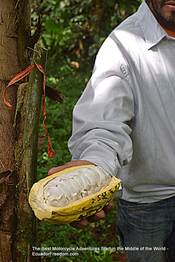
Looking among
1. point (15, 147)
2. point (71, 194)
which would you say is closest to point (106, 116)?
point (71, 194)

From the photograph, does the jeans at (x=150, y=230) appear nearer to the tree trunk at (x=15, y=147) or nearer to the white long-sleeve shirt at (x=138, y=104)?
the white long-sleeve shirt at (x=138, y=104)

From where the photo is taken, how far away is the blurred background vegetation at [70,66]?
3312 mm

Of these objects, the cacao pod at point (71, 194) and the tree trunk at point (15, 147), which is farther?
the tree trunk at point (15, 147)

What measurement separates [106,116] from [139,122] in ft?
0.82

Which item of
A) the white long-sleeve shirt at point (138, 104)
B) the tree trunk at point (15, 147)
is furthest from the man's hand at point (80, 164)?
the tree trunk at point (15, 147)

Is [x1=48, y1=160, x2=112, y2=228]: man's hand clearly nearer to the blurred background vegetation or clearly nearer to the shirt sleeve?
the shirt sleeve

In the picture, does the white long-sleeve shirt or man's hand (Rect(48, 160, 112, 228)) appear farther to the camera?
the white long-sleeve shirt

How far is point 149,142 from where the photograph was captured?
1898 mm

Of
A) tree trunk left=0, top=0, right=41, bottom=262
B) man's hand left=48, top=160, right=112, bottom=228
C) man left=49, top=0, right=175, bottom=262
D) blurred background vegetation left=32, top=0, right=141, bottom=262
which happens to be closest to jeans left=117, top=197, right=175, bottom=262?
man left=49, top=0, right=175, bottom=262

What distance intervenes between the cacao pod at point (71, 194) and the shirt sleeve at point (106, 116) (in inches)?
2.0

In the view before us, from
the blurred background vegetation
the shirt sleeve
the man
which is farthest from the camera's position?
the blurred background vegetation

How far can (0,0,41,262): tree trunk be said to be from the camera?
1.99 m

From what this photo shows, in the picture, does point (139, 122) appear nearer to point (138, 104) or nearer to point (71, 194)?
point (138, 104)

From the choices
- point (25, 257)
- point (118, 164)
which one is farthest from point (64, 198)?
point (25, 257)
